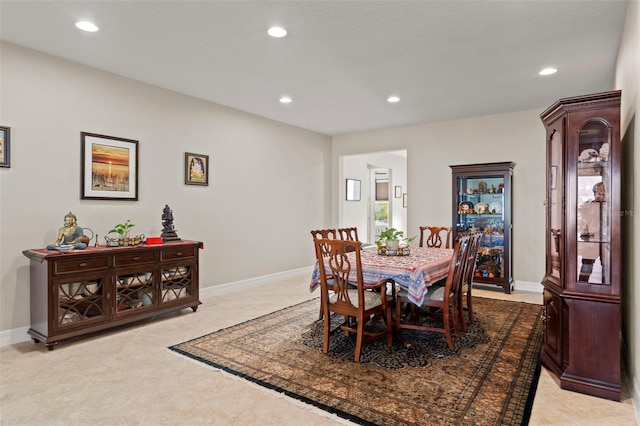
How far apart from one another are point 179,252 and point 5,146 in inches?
72.3

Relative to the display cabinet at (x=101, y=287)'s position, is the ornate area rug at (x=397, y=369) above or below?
below

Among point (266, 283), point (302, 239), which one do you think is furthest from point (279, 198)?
point (266, 283)

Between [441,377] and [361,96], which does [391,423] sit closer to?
[441,377]

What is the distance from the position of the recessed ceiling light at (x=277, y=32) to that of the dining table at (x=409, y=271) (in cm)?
199

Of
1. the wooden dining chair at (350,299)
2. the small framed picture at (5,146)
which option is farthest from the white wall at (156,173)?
the wooden dining chair at (350,299)

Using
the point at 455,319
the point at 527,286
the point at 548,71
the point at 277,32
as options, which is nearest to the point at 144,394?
the point at 455,319

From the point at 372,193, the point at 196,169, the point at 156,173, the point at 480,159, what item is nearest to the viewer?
the point at 156,173

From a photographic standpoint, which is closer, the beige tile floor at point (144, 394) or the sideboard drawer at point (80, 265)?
the beige tile floor at point (144, 394)

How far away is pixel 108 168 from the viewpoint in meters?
4.02

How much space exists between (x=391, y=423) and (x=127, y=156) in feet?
12.6

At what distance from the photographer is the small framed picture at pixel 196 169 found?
4805 millimetres

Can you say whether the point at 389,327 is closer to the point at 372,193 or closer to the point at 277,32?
the point at 277,32

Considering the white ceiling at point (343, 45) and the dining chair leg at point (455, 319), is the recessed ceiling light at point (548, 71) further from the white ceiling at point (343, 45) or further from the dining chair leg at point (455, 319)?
the dining chair leg at point (455, 319)

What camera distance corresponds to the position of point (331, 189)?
7.54 m
